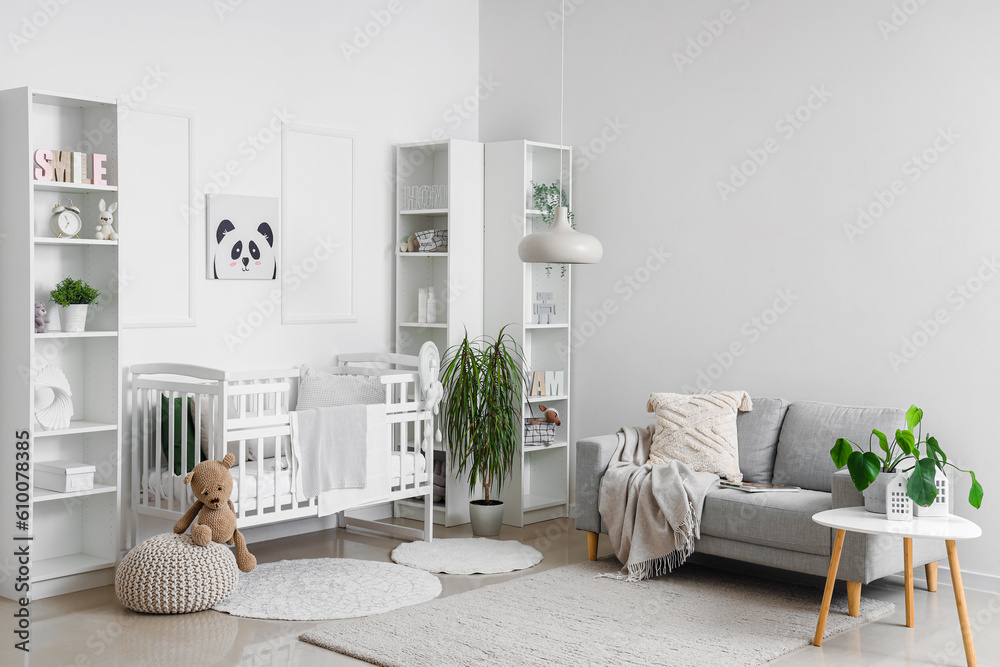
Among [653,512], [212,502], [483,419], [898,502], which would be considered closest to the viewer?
[898,502]

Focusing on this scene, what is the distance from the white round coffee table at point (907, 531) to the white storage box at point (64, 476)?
2888 millimetres

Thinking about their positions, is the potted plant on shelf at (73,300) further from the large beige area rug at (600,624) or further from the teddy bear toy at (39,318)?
the large beige area rug at (600,624)

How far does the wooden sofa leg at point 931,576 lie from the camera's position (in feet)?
13.2

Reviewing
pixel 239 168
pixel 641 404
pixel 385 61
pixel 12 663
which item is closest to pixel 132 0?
pixel 239 168

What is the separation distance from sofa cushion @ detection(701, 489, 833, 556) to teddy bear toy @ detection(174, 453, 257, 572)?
6.43 ft

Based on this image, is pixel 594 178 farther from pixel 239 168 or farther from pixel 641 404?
pixel 239 168

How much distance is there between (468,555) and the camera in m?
4.55

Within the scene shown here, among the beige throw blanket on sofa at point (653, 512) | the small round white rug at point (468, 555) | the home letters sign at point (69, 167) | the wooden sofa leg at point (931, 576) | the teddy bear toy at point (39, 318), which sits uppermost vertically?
the home letters sign at point (69, 167)

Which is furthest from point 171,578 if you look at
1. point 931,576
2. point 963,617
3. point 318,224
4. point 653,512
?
point 931,576

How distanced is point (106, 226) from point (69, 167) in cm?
27

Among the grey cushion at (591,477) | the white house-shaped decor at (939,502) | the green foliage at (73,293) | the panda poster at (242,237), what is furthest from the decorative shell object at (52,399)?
the white house-shaped decor at (939,502)

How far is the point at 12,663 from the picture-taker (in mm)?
3086

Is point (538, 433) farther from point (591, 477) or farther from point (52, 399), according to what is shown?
point (52, 399)

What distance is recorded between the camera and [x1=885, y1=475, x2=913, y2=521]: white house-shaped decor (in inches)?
130
